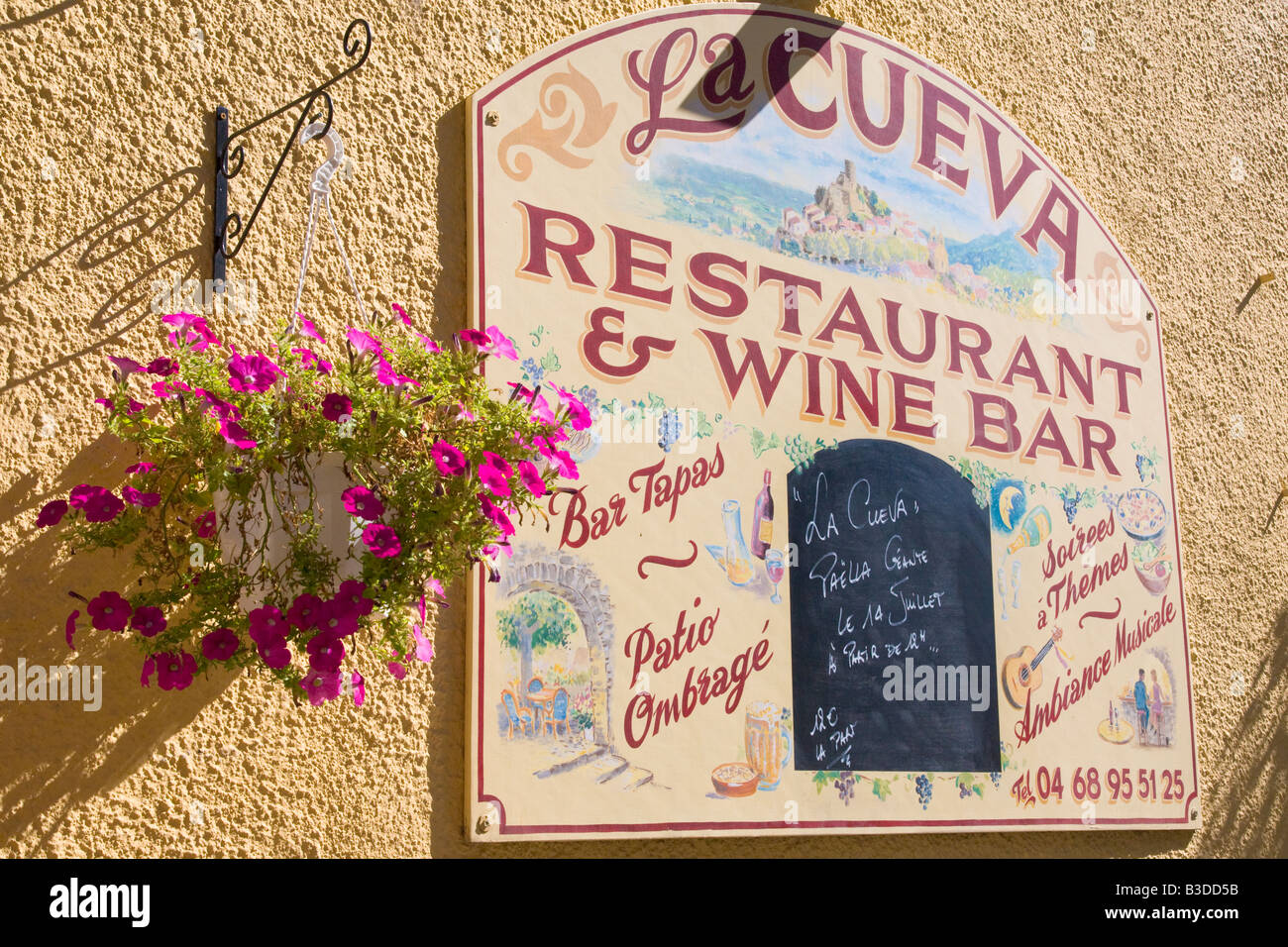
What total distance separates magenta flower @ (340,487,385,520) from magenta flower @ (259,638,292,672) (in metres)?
0.25

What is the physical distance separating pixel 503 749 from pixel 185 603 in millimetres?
777

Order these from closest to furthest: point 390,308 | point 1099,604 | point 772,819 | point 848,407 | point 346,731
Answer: point 346,731 < point 390,308 < point 772,819 < point 848,407 < point 1099,604

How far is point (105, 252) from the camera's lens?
2662 millimetres

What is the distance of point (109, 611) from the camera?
2.24 meters

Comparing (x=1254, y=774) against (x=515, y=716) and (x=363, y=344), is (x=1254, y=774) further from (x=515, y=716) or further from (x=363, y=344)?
(x=363, y=344)

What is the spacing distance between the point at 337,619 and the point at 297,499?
0.82 feet

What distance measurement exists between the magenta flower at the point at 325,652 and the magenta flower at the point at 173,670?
0.76 ft

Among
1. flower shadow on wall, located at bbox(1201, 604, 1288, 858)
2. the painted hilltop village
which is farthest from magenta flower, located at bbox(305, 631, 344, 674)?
flower shadow on wall, located at bbox(1201, 604, 1288, 858)

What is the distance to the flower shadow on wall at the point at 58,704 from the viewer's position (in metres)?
2.46

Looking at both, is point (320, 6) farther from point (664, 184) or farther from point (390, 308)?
point (664, 184)

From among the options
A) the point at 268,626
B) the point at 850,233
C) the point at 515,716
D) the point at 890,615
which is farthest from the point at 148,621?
the point at 850,233

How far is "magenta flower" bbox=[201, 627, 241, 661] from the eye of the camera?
91.0 inches

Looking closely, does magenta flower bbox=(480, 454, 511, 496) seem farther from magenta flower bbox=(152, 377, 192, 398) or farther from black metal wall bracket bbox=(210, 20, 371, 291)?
black metal wall bracket bbox=(210, 20, 371, 291)

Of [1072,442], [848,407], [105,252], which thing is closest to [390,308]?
[105,252]
